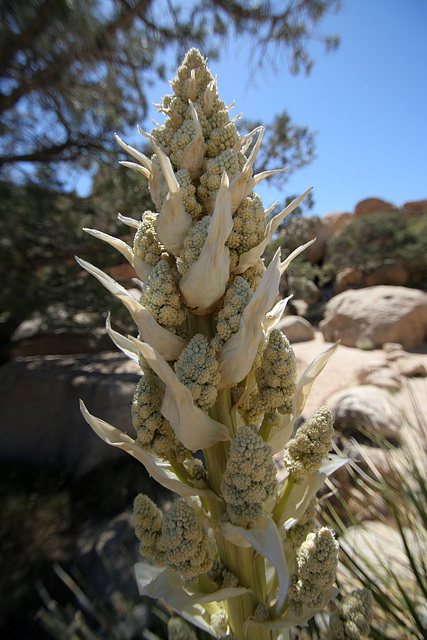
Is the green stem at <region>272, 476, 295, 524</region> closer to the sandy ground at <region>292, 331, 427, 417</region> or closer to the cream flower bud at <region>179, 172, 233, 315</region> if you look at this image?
the cream flower bud at <region>179, 172, 233, 315</region>

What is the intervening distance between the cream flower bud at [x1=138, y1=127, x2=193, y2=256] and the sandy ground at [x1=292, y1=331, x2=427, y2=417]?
4.99 m

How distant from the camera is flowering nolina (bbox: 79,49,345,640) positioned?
0.74 metres

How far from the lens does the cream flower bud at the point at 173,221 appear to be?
30.8 inches

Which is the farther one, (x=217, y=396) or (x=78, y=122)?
(x=78, y=122)

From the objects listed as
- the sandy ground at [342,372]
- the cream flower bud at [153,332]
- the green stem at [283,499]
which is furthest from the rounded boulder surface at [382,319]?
the cream flower bud at [153,332]

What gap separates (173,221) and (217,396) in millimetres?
456

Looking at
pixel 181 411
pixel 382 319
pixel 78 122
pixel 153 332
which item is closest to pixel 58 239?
pixel 78 122

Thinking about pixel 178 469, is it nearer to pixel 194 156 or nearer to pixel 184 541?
pixel 184 541

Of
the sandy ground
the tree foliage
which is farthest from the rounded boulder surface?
the tree foliage

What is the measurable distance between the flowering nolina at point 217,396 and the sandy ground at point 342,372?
4670mm

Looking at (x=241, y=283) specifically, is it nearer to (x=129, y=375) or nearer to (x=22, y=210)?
(x=22, y=210)

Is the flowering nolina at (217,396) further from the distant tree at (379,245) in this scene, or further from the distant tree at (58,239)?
the distant tree at (379,245)

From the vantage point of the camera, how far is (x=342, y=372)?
716 cm

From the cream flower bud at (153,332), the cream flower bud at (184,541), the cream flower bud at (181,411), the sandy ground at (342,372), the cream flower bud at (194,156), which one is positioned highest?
the cream flower bud at (194,156)
